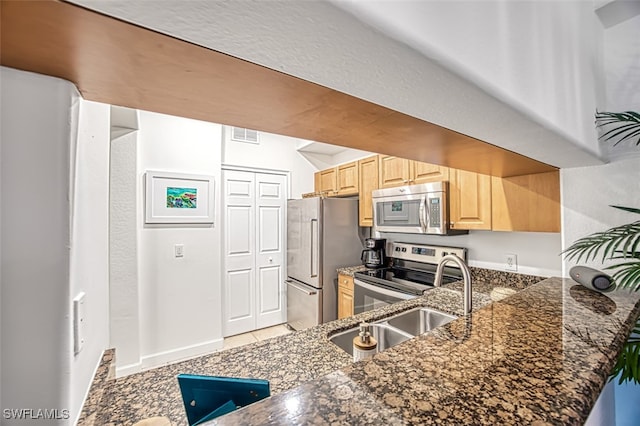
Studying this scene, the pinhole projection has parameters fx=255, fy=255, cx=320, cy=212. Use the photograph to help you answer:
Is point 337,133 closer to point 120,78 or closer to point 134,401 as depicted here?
point 120,78

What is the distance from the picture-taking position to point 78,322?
560 mm

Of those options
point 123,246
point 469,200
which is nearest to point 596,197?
point 469,200

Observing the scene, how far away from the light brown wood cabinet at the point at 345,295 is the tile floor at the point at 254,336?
94 centimetres

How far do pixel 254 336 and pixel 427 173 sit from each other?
9.45 ft

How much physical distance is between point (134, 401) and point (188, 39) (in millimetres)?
1031

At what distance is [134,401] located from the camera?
0.81m

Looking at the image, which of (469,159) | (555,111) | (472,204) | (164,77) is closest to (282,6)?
(164,77)

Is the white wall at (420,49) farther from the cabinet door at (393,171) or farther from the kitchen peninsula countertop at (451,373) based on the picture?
the cabinet door at (393,171)

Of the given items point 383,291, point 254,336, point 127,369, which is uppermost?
point 383,291

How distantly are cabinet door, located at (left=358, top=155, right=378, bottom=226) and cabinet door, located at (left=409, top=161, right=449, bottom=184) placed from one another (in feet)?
1.61

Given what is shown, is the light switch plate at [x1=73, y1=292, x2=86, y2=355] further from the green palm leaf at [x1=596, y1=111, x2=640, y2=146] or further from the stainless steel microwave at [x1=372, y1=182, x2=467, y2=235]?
the stainless steel microwave at [x1=372, y1=182, x2=467, y2=235]

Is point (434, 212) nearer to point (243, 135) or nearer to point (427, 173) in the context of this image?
point (427, 173)

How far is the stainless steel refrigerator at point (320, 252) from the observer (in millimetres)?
2971

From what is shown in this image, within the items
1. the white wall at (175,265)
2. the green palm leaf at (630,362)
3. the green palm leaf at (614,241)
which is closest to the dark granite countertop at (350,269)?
the white wall at (175,265)
